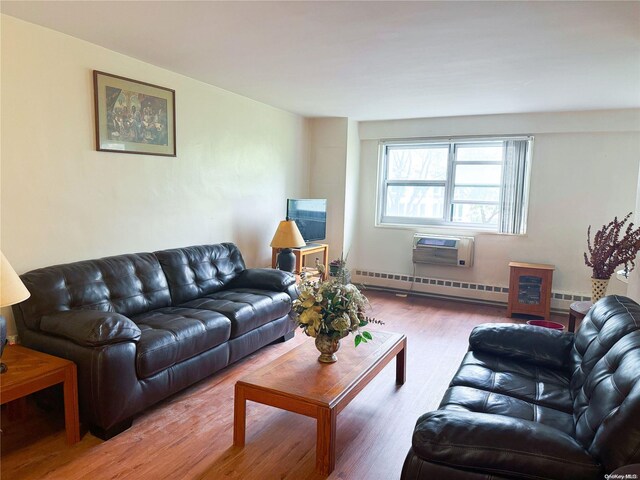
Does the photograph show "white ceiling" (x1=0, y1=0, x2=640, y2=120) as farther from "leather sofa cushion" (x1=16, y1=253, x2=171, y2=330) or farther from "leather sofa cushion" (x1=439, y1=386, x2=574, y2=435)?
"leather sofa cushion" (x1=439, y1=386, x2=574, y2=435)

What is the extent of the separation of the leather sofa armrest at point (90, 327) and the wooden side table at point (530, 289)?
13.1 feet

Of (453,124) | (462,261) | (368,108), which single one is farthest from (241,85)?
(462,261)

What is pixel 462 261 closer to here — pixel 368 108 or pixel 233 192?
pixel 368 108

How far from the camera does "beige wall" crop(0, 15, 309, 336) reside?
8.71ft

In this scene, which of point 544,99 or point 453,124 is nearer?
point 544,99

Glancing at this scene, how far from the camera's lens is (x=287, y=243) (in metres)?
4.54

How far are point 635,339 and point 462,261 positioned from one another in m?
3.64

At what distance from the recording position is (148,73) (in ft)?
11.3

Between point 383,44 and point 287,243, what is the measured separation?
7.53ft

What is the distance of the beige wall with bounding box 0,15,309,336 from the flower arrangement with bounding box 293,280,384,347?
5.74ft

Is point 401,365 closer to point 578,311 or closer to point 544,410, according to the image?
point 544,410

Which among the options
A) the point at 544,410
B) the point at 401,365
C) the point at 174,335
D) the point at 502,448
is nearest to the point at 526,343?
the point at 544,410

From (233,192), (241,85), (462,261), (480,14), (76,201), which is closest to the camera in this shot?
(480,14)

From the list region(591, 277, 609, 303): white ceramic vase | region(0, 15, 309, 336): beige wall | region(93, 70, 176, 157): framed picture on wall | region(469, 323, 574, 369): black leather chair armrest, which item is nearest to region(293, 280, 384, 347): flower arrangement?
region(469, 323, 574, 369): black leather chair armrest
